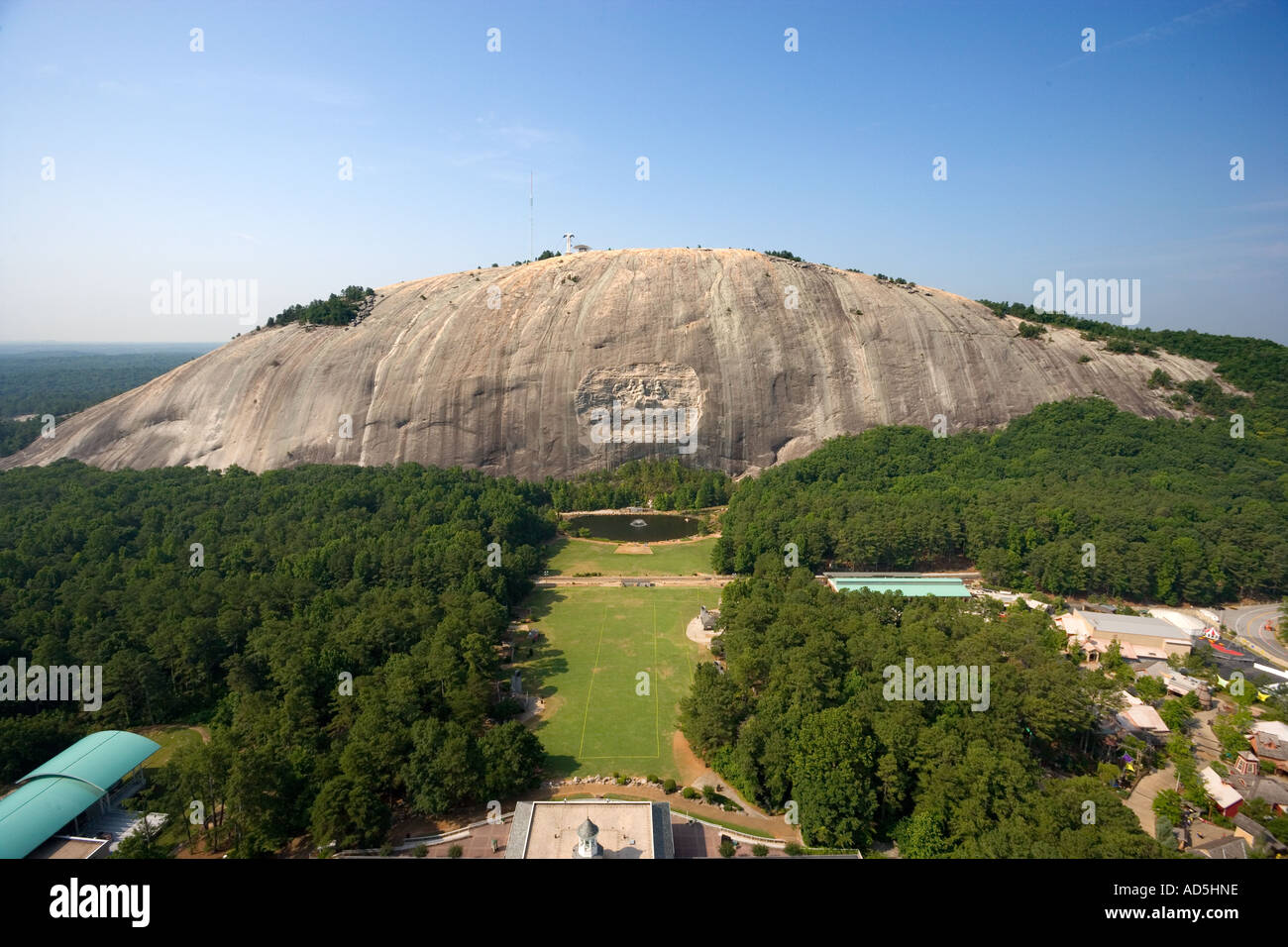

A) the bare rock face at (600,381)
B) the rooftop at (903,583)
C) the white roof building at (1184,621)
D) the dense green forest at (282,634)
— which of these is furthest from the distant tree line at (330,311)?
the white roof building at (1184,621)

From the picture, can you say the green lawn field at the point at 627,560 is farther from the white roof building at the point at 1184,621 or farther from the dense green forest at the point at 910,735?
the white roof building at the point at 1184,621

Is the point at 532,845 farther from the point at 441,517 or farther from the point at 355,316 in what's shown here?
the point at 355,316

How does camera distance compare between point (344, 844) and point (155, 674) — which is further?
point (155, 674)

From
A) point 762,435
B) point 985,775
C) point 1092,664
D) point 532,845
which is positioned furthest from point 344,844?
point 762,435

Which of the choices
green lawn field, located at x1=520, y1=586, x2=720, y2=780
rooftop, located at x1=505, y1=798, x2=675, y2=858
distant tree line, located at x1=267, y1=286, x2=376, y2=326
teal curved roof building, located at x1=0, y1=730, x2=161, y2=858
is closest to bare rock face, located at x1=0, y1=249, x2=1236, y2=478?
distant tree line, located at x1=267, y1=286, x2=376, y2=326

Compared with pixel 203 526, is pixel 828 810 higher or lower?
lower

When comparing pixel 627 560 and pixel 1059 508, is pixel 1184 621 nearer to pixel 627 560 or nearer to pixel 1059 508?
pixel 1059 508

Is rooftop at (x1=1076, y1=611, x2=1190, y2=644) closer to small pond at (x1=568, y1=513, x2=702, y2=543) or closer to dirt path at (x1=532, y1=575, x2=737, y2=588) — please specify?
dirt path at (x1=532, y1=575, x2=737, y2=588)
